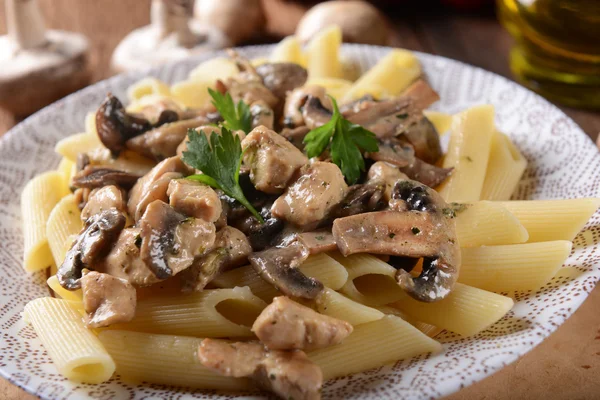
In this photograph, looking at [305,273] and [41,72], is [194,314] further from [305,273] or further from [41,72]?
[41,72]

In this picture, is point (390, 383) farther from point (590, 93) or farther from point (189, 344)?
point (590, 93)

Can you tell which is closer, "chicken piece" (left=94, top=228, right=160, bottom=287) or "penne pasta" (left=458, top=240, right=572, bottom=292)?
"chicken piece" (left=94, top=228, right=160, bottom=287)

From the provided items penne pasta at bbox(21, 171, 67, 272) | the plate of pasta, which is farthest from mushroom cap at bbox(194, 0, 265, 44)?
penne pasta at bbox(21, 171, 67, 272)

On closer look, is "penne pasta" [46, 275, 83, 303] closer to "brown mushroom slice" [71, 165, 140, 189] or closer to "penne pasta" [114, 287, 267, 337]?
"penne pasta" [114, 287, 267, 337]

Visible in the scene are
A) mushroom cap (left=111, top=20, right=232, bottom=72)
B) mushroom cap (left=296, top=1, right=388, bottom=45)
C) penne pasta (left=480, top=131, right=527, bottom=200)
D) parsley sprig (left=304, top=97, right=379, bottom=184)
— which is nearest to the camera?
parsley sprig (left=304, top=97, right=379, bottom=184)

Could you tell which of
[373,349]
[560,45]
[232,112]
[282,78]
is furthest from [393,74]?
[373,349]

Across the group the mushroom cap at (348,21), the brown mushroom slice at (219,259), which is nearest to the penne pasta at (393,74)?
the mushroom cap at (348,21)
